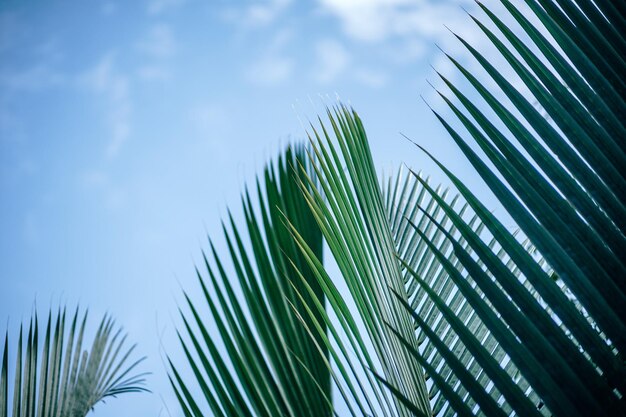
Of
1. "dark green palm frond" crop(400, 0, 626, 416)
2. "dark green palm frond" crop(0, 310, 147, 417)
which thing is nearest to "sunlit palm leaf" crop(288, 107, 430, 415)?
"dark green palm frond" crop(400, 0, 626, 416)

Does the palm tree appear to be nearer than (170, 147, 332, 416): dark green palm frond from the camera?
Yes

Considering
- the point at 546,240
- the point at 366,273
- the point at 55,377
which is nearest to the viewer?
the point at 546,240

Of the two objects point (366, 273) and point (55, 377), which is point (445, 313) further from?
point (55, 377)

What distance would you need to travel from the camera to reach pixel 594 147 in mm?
559

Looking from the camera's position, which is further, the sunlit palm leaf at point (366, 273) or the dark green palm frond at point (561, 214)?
the sunlit palm leaf at point (366, 273)

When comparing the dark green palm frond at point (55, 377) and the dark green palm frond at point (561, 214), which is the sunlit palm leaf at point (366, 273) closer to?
the dark green palm frond at point (561, 214)

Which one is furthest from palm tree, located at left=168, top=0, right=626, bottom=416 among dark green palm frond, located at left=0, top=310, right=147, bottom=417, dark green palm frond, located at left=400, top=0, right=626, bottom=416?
dark green palm frond, located at left=0, top=310, right=147, bottom=417

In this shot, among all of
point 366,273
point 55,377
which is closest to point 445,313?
point 366,273

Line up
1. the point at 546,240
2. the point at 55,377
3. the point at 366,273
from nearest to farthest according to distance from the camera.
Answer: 1. the point at 546,240
2. the point at 366,273
3. the point at 55,377

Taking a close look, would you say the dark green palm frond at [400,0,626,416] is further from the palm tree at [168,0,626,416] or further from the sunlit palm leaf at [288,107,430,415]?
the sunlit palm leaf at [288,107,430,415]

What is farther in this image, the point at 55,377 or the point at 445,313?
the point at 55,377

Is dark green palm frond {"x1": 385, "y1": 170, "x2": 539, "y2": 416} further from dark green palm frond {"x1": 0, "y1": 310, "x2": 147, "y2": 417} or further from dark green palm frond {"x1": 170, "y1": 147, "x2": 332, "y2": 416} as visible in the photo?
dark green palm frond {"x1": 0, "y1": 310, "x2": 147, "y2": 417}

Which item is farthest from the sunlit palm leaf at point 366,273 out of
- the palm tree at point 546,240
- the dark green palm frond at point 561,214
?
the dark green palm frond at point 561,214

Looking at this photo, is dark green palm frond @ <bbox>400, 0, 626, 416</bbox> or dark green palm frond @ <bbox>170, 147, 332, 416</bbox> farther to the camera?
dark green palm frond @ <bbox>170, 147, 332, 416</bbox>
